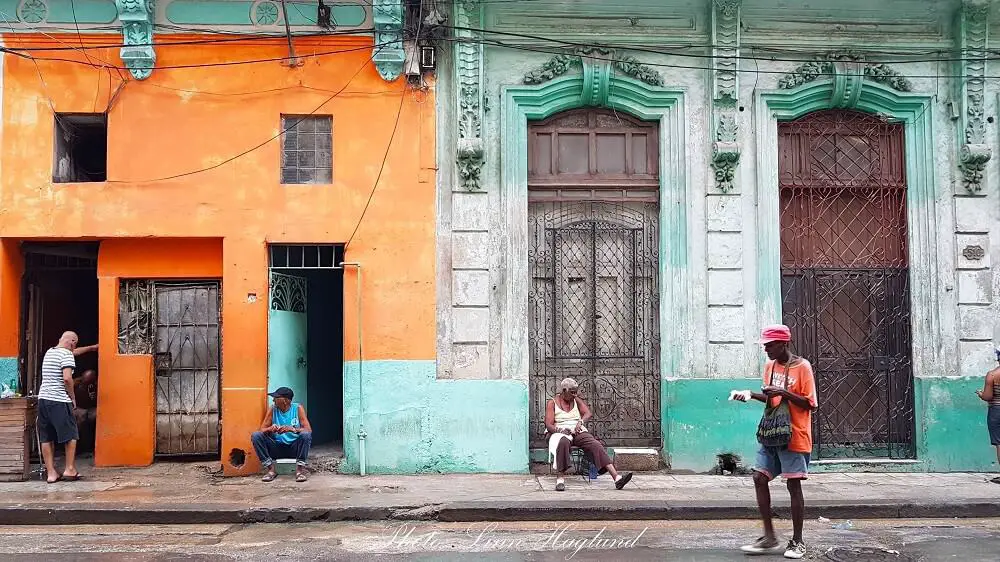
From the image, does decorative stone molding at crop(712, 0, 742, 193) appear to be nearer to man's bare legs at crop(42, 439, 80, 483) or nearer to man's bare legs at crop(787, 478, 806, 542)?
man's bare legs at crop(787, 478, 806, 542)

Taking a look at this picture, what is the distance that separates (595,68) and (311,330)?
16.6 feet

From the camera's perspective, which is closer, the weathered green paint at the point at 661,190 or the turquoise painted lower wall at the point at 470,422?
the turquoise painted lower wall at the point at 470,422

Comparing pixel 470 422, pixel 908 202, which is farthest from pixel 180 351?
pixel 908 202

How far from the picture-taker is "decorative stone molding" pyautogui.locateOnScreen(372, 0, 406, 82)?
1027cm

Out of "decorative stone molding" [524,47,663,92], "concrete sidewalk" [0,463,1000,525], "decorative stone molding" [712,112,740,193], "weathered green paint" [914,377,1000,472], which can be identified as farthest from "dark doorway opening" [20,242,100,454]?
"weathered green paint" [914,377,1000,472]

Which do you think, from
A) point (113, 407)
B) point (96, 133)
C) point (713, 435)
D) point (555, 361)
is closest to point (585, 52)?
point (555, 361)

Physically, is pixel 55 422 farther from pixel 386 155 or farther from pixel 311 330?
pixel 386 155

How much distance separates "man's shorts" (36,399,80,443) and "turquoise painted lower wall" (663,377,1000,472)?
Answer: 673cm

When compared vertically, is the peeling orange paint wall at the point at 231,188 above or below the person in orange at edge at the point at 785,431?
above

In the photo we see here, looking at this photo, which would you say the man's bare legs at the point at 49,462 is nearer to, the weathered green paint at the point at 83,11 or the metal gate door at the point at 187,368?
the metal gate door at the point at 187,368

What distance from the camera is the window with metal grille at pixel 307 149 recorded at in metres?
10.5

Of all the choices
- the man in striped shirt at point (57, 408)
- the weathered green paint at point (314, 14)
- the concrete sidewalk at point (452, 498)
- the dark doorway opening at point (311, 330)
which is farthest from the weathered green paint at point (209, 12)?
the concrete sidewalk at point (452, 498)

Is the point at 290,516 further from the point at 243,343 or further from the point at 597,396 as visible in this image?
the point at 597,396

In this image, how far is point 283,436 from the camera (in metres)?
9.81
